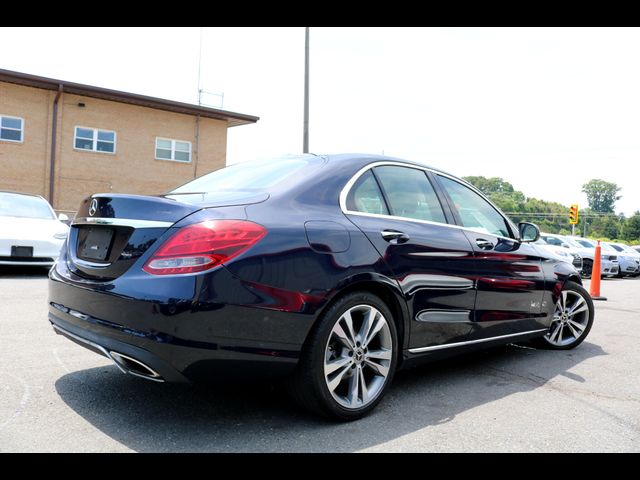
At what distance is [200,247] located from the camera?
2730 millimetres

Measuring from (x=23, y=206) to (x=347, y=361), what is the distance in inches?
344

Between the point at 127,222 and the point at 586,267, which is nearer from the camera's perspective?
the point at 127,222

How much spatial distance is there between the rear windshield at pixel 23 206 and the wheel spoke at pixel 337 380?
8.36 m

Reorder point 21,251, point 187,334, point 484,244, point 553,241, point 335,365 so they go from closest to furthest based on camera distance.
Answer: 1. point 187,334
2. point 335,365
3. point 484,244
4. point 21,251
5. point 553,241

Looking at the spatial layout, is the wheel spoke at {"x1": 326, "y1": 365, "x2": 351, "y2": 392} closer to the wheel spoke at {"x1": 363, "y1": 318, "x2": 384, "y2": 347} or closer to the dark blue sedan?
the dark blue sedan

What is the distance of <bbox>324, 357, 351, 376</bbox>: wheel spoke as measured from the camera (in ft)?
9.94

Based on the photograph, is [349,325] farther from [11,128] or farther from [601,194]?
[601,194]

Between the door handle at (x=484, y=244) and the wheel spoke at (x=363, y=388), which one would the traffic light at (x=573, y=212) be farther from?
the wheel spoke at (x=363, y=388)

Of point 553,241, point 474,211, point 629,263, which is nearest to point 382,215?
point 474,211

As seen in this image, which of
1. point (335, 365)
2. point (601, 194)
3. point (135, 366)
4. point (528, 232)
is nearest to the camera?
point (135, 366)

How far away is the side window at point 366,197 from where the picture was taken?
3.42 meters

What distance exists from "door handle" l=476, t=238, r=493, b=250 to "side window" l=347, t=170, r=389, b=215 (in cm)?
92

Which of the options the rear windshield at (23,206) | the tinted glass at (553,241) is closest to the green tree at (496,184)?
the tinted glass at (553,241)

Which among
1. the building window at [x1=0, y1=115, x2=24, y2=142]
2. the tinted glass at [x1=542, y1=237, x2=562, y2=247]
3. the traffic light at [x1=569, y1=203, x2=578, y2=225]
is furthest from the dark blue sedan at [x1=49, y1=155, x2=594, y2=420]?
the traffic light at [x1=569, y1=203, x2=578, y2=225]
